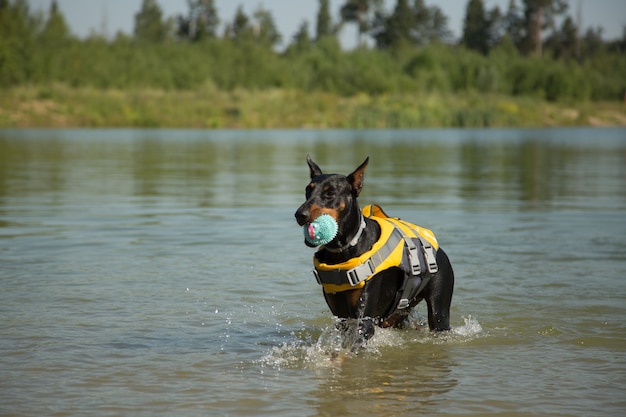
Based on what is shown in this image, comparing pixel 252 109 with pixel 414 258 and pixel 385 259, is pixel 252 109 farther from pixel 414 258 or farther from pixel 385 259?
pixel 385 259

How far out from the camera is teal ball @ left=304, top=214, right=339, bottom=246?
20.1 feet

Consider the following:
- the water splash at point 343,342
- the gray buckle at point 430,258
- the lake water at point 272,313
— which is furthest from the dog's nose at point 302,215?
the gray buckle at point 430,258

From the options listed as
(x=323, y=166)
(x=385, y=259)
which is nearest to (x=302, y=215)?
(x=385, y=259)

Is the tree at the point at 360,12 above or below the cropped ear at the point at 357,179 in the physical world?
Result: above

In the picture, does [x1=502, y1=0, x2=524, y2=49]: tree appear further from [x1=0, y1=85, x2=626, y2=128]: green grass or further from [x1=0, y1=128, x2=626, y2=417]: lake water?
[x1=0, y1=128, x2=626, y2=417]: lake water

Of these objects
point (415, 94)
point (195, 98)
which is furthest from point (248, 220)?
point (415, 94)

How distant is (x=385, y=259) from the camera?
672 centimetres

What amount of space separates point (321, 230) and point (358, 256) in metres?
0.53

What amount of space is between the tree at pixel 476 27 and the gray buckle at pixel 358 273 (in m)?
115

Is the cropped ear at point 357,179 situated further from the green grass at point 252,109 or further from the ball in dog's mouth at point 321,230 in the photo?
the green grass at point 252,109

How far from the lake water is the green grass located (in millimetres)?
47177

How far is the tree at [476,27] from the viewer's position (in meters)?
117

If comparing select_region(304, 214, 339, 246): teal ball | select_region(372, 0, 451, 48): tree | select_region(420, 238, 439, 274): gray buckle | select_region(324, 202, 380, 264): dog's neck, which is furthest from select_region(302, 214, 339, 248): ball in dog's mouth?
select_region(372, 0, 451, 48): tree

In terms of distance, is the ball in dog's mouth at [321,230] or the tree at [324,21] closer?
the ball in dog's mouth at [321,230]
